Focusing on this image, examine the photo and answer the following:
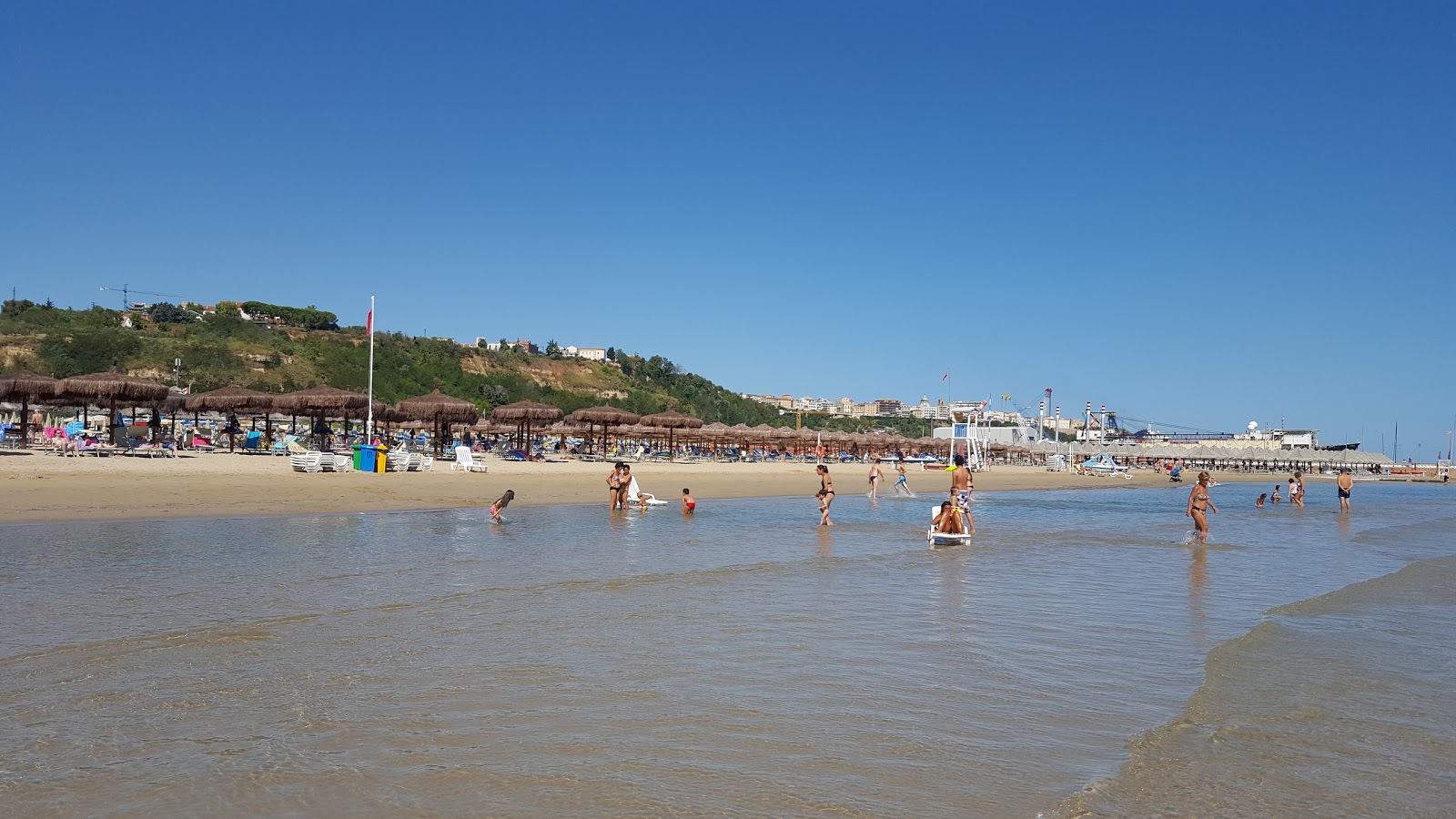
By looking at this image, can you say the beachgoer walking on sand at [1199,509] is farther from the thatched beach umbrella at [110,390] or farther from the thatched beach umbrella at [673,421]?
the thatched beach umbrella at [673,421]

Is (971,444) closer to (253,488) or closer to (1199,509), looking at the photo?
(1199,509)

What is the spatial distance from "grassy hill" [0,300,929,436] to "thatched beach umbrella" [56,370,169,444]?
1424cm

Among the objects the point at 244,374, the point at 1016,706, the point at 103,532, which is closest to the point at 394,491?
the point at 103,532

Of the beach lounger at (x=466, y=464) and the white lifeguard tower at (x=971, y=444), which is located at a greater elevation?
the white lifeguard tower at (x=971, y=444)

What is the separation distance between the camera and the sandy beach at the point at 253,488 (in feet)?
49.1

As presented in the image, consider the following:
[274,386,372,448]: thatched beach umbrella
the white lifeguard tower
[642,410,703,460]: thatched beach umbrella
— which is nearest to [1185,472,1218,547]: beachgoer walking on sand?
[274,386,372,448]: thatched beach umbrella

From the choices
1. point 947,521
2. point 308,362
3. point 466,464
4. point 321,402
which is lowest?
point 947,521

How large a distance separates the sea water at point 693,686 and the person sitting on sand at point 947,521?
9.12ft

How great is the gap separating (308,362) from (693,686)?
65.5m

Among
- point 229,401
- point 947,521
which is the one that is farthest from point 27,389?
point 947,521

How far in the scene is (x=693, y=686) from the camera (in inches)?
214

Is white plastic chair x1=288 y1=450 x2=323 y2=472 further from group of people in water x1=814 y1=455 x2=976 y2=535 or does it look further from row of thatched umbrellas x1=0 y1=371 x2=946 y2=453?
group of people in water x1=814 y1=455 x2=976 y2=535

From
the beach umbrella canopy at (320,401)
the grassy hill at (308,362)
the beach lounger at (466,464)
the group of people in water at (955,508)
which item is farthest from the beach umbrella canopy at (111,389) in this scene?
the group of people in water at (955,508)

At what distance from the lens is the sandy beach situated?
15.0m
